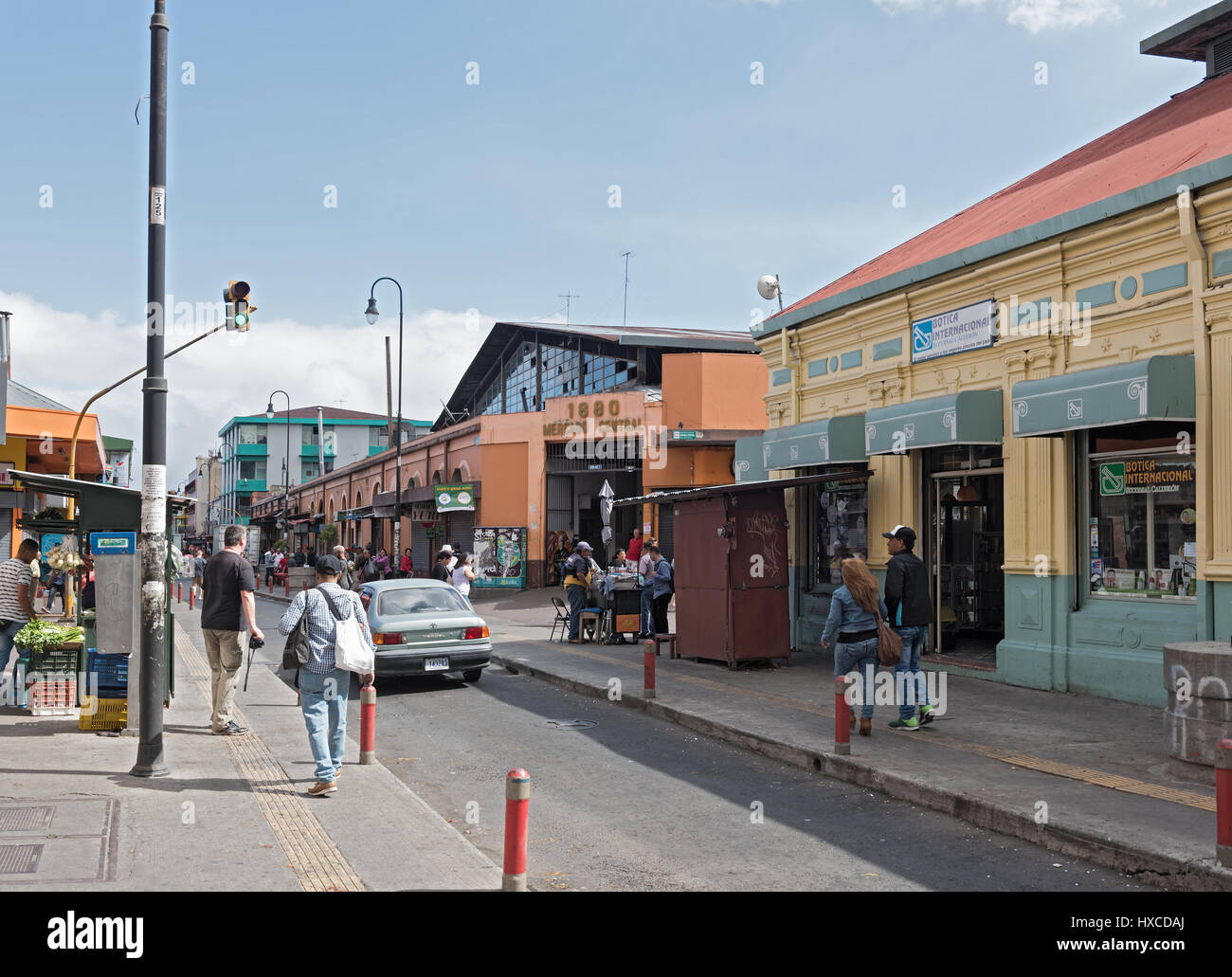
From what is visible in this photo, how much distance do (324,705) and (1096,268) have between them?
910 centimetres

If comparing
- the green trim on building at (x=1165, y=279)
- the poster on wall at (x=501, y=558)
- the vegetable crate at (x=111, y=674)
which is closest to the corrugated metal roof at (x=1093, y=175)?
the green trim on building at (x=1165, y=279)

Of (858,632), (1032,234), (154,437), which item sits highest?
(1032,234)

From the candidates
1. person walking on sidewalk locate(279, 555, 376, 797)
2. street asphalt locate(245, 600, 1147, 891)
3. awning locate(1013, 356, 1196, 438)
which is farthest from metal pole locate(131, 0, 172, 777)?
awning locate(1013, 356, 1196, 438)

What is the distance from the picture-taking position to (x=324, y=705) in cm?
809

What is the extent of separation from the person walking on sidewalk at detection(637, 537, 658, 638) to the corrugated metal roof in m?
4.60

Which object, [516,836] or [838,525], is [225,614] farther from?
[838,525]

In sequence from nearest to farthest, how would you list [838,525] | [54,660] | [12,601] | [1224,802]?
[1224,802] → [12,601] → [54,660] → [838,525]

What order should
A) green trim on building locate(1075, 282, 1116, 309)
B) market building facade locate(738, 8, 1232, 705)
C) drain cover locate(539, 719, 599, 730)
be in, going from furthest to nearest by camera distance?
1. green trim on building locate(1075, 282, 1116, 309)
2. drain cover locate(539, 719, 599, 730)
3. market building facade locate(738, 8, 1232, 705)

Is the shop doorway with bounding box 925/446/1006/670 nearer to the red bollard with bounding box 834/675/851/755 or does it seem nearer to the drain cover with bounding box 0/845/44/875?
the red bollard with bounding box 834/675/851/755

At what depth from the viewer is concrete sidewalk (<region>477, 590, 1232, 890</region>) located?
21.3 ft

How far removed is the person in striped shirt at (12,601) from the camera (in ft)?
35.0

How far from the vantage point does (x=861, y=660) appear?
9875mm

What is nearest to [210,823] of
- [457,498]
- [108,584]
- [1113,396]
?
[108,584]

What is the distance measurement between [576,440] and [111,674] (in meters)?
23.7
